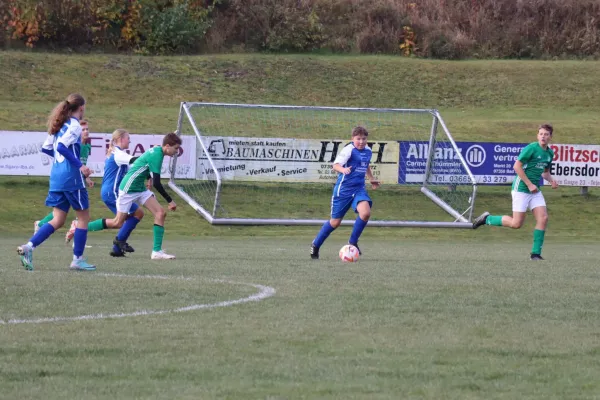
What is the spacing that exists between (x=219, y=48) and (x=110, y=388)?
3787 centimetres

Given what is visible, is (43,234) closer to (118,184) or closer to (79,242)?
(79,242)

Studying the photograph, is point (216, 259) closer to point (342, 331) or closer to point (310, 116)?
point (342, 331)

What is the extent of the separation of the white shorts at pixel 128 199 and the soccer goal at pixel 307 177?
33.4 feet

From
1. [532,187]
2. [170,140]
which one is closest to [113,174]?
[170,140]

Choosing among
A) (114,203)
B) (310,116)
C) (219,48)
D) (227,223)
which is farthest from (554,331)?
(219,48)

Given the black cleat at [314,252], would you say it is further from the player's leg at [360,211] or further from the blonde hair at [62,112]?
the blonde hair at [62,112]

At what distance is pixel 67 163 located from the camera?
11.5 metres

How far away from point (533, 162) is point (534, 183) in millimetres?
381

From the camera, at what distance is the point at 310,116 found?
1133 inches

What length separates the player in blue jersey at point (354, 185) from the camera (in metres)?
14.3

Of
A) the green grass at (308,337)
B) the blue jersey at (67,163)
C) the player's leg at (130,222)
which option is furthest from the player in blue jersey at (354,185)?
the blue jersey at (67,163)

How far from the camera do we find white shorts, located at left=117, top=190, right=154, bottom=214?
14328mm

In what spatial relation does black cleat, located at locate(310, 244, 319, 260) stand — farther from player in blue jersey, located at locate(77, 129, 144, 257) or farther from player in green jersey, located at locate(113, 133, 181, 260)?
player in blue jersey, located at locate(77, 129, 144, 257)

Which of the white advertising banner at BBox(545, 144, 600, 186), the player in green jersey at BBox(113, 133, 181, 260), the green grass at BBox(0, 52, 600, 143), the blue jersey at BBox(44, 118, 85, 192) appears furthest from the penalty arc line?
the green grass at BBox(0, 52, 600, 143)
